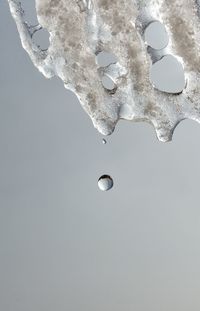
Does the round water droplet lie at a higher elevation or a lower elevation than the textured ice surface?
lower

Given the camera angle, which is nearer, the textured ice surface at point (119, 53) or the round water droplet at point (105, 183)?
the textured ice surface at point (119, 53)

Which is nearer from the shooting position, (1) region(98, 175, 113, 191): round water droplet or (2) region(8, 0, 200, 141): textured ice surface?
(2) region(8, 0, 200, 141): textured ice surface

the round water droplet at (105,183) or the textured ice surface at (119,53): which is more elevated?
the textured ice surface at (119,53)

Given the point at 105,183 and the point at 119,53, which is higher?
the point at 119,53

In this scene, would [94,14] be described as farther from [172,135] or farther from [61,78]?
[172,135]

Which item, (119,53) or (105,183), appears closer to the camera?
(119,53)
